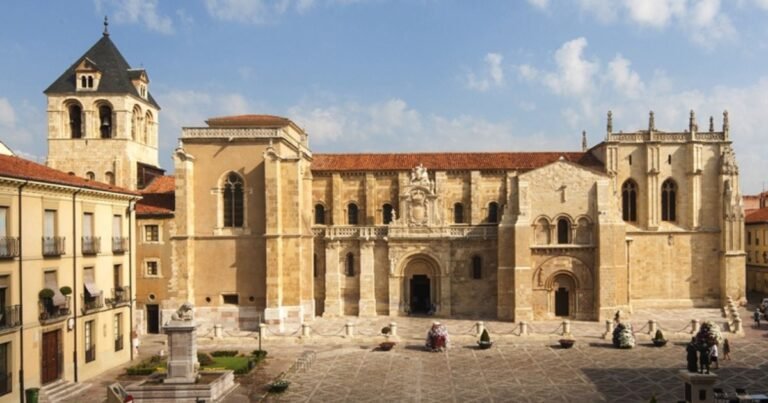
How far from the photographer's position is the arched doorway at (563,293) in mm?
39094

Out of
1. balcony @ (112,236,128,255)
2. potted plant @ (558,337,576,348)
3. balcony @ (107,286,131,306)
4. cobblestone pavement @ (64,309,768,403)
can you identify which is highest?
balcony @ (112,236,128,255)

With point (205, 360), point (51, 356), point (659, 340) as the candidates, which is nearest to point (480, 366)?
point (659, 340)

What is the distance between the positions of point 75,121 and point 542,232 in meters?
32.7

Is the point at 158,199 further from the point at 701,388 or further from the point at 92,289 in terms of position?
the point at 701,388

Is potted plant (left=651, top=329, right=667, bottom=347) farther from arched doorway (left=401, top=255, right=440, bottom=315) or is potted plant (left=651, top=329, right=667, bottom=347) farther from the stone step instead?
the stone step

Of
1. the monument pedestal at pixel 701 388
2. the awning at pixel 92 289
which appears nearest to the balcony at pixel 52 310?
the awning at pixel 92 289

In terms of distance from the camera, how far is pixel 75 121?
41.8 metres

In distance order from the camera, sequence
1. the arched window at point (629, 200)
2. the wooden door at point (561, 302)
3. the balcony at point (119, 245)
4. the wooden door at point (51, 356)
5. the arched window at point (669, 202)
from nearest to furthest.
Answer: the wooden door at point (51, 356) < the balcony at point (119, 245) < the wooden door at point (561, 302) < the arched window at point (629, 200) < the arched window at point (669, 202)

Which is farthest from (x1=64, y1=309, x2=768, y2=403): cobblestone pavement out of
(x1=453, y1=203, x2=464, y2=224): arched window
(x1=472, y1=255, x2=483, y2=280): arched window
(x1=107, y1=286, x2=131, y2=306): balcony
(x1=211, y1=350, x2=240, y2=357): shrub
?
(x1=453, y1=203, x2=464, y2=224): arched window

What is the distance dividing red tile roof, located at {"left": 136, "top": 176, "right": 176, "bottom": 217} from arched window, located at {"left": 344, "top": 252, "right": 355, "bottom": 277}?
12027 mm

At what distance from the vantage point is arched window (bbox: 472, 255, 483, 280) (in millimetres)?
41094

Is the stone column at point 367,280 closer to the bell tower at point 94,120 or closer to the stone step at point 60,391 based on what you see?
the bell tower at point 94,120

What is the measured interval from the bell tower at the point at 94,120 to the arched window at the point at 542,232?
27.8m

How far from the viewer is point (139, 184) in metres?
43.1
